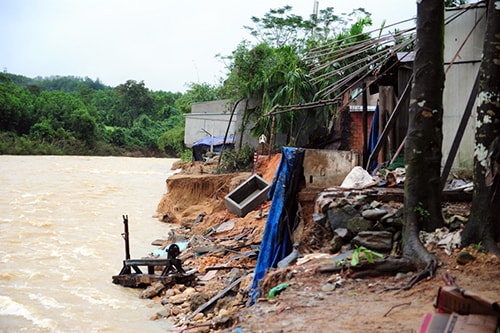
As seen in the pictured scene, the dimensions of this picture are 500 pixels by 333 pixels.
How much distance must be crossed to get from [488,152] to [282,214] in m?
3.75

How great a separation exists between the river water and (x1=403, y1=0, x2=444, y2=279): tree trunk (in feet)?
16.5

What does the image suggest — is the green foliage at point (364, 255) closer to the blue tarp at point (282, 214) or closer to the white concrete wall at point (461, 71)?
the blue tarp at point (282, 214)

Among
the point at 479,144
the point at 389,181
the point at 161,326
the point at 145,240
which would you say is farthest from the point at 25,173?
the point at 479,144

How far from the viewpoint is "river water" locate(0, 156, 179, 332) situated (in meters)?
10.5

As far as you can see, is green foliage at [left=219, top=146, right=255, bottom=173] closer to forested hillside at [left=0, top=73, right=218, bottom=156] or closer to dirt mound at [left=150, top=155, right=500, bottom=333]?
dirt mound at [left=150, top=155, right=500, bottom=333]

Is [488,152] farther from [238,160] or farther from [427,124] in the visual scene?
[238,160]

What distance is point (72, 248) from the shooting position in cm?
1639

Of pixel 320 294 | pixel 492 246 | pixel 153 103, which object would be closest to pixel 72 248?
pixel 320 294

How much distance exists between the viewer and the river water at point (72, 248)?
10.5m

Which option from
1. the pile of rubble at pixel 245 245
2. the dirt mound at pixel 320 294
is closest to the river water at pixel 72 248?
the pile of rubble at pixel 245 245

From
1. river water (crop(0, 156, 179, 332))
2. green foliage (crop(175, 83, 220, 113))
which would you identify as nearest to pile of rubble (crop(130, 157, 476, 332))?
river water (crop(0, 156, 179, 332))

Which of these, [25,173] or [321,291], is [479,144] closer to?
[321,291]

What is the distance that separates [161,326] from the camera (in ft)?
31.1

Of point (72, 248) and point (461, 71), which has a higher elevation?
point (461, 71)
